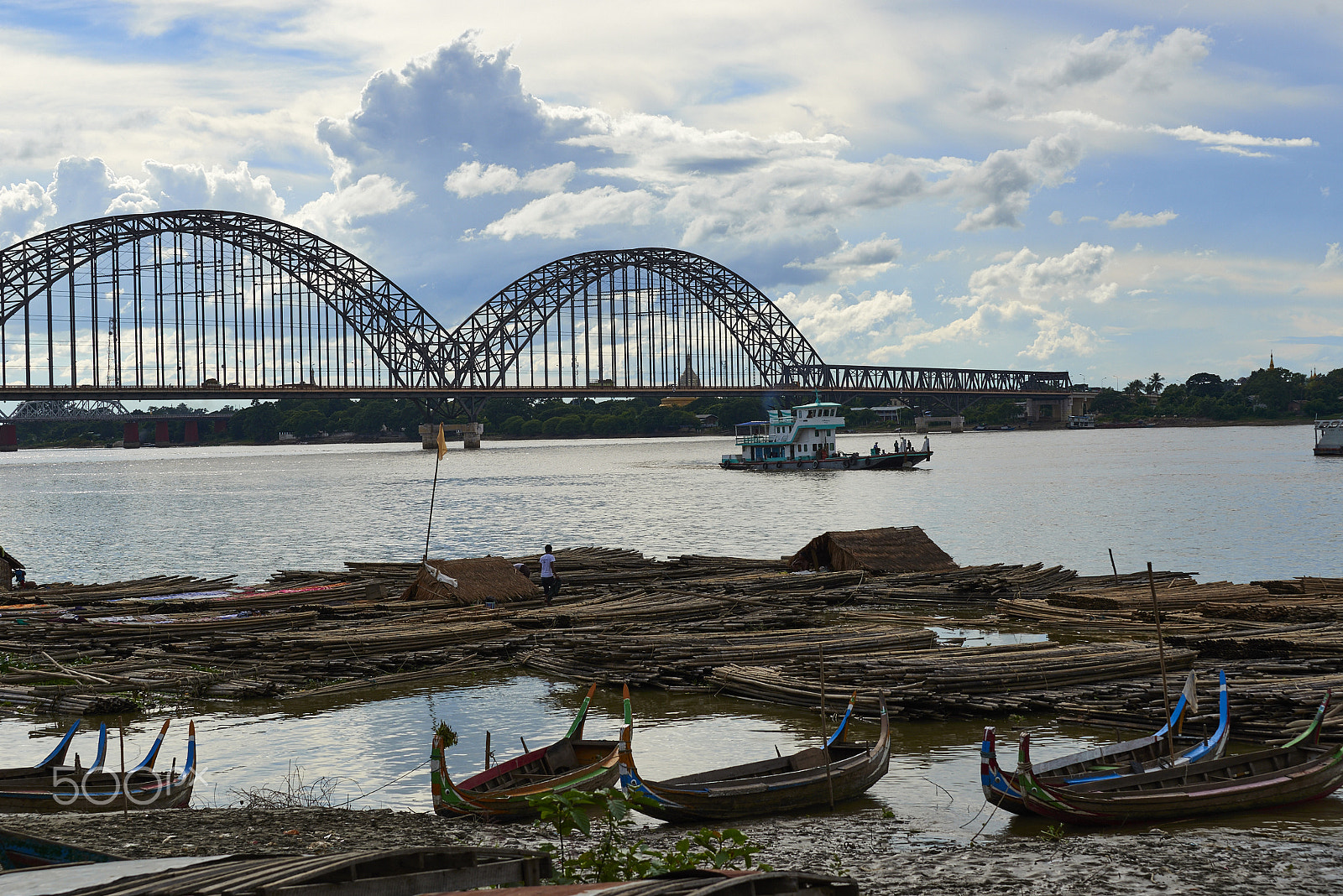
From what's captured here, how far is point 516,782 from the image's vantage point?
10875mm

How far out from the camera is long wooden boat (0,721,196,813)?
10562 mm

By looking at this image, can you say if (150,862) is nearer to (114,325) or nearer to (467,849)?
(467,849)

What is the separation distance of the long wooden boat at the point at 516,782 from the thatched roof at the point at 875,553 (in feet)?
55.2

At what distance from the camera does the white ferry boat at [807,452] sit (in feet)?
308

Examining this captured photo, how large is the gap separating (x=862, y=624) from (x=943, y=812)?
830cm

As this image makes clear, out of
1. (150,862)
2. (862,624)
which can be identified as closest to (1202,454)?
(862,624)

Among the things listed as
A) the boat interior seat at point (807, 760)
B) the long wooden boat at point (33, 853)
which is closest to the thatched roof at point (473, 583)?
the boat interior seat at point (807, 760)

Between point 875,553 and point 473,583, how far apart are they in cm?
972

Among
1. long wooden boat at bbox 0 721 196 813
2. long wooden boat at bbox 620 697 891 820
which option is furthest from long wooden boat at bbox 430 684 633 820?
long wooden boat at bbox 0 721 196 813

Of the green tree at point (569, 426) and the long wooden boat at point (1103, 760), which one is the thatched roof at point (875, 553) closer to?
the long wooden boat at point (1103, 760)

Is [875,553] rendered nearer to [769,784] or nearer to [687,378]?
[769,784]

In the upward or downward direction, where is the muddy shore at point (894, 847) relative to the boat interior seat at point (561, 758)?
downward

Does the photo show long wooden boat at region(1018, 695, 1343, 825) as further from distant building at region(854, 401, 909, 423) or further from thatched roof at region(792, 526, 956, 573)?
distant building at region(854, 401, 909, 423)

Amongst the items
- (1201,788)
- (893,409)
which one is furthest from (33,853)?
(893,409)
